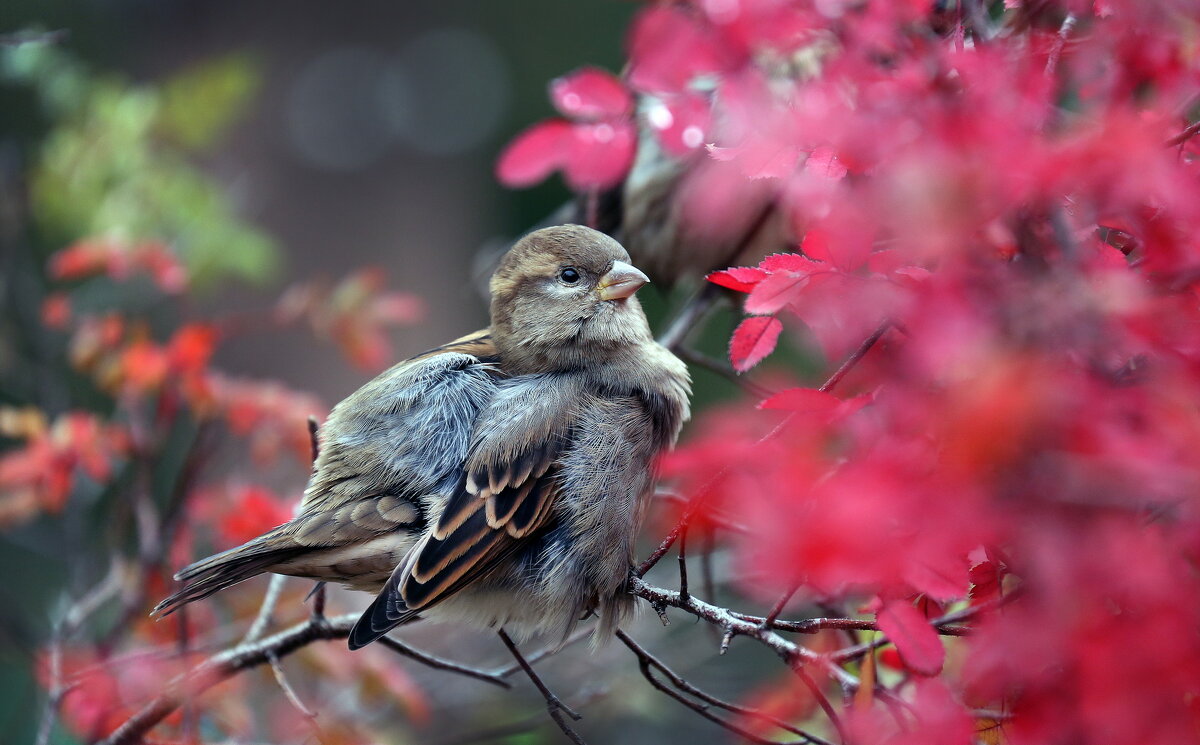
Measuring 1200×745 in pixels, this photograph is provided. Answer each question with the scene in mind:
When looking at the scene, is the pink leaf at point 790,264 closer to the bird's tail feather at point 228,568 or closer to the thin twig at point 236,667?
the thin twig at point 236,667

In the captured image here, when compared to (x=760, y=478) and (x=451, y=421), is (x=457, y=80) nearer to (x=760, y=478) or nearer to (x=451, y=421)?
(x=451, y=421)

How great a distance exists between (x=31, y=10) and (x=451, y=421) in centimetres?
512

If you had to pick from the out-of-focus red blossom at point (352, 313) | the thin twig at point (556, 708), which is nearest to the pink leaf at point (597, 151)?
the thin twig at point (556, 708)

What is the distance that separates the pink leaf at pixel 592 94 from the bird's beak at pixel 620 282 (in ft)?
1.35

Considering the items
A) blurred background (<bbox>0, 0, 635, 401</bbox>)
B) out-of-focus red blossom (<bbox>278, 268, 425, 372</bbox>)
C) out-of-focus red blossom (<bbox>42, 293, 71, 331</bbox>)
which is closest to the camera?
out-of-focus red blossom (<bbox>42, 293, 71, 331</bbox>)

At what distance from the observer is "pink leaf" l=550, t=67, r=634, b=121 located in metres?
1.69

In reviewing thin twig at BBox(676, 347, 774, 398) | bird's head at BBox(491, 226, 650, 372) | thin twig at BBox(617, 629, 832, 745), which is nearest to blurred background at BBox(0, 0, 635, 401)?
thin twig at BBox(676, 347, 774, 398)

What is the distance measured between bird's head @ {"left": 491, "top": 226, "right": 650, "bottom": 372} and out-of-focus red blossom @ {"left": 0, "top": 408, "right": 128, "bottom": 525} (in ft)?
4.25

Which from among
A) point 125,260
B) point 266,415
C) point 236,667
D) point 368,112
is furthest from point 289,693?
point 368,112

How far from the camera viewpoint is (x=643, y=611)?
1958mm

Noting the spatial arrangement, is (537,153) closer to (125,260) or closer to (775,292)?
(775,292)

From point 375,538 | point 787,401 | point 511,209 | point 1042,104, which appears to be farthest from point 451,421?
point 511,209

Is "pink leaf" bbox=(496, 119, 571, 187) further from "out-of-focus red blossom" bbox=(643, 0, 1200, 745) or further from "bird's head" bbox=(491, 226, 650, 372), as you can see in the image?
"out-of-focus red blossom" bbox=(643, 0, 1200, 745)

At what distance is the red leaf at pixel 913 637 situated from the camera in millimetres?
1038
